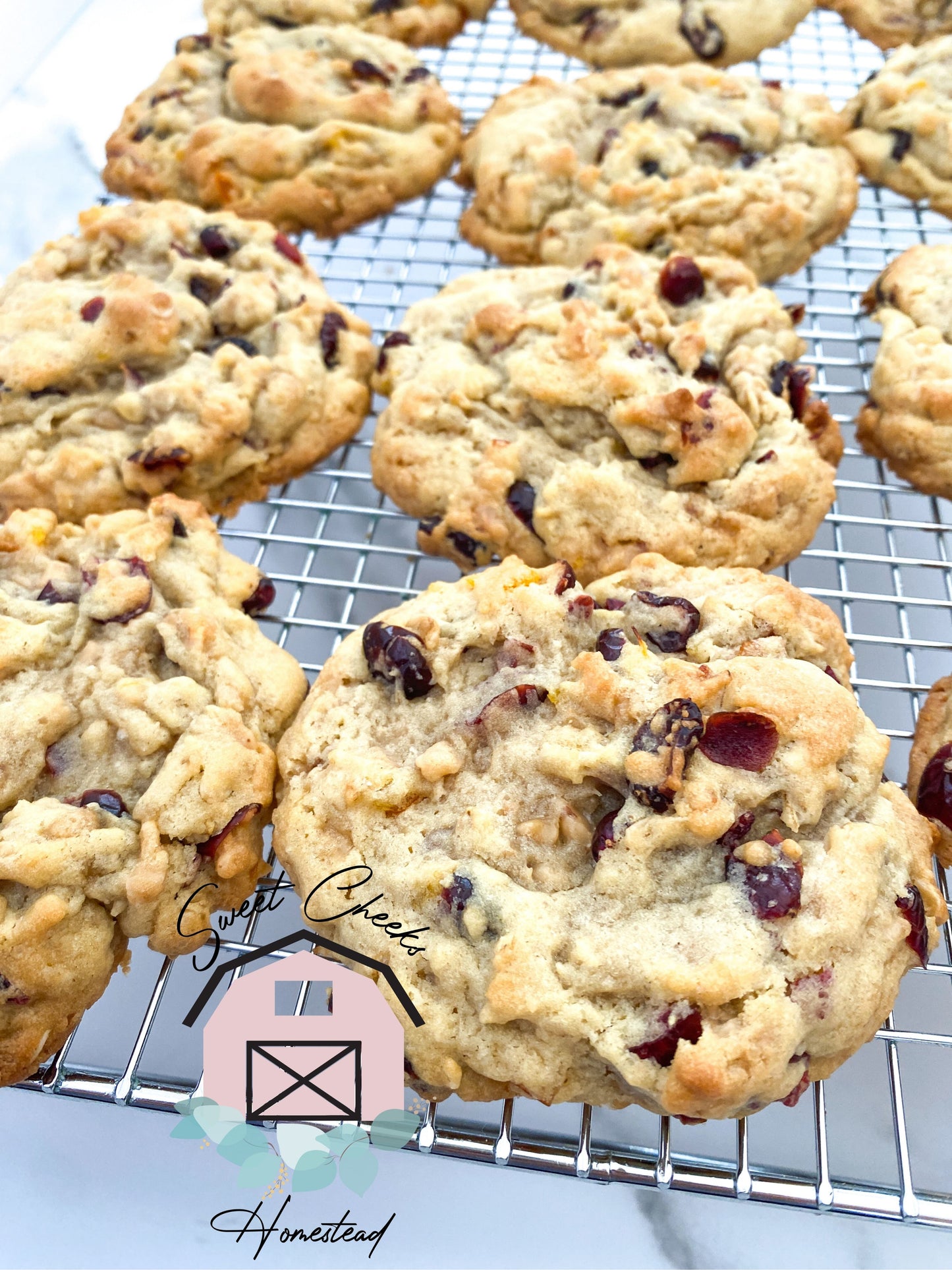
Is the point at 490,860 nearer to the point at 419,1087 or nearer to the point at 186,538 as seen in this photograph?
the point at 419,1087

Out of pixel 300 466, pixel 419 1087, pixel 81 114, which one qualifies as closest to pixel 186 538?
pixel 300 466

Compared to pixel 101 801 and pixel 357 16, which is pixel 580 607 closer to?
pixel 101 801

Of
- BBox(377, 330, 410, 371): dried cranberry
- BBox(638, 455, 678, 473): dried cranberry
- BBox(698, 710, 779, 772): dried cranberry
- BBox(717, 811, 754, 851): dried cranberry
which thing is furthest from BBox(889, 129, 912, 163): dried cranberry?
BBox(717, 811, 754, 851): dried cranberry

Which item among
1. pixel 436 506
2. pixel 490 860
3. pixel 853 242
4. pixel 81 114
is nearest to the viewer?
pixel 490 860

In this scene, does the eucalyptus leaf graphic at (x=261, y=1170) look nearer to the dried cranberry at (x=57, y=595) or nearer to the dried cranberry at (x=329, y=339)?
the dried cranberry at (x=57, y=595)

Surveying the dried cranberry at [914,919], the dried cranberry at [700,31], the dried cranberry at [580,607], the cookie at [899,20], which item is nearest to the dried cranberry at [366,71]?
the dried cranberry at [700,31]
